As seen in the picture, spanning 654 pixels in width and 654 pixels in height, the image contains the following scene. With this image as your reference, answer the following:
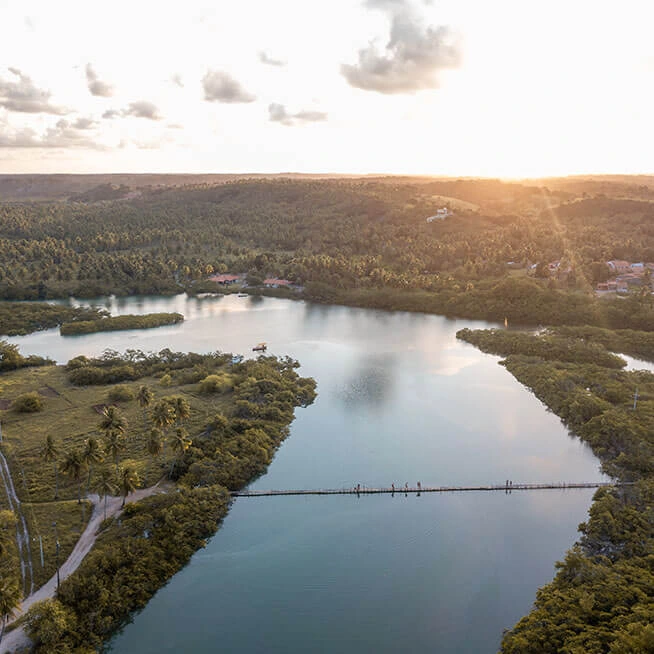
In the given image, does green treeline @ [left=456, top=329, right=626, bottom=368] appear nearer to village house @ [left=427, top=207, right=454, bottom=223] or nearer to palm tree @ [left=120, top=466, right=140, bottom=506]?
palm tree @ [left=120, top=466, right=140, bottom=506]

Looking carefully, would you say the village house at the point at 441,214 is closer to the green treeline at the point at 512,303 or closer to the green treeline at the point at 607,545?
the green treeline at the point at 512,303

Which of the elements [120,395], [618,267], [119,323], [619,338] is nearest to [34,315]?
[119,323]

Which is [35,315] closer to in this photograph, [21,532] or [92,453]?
[92,453]

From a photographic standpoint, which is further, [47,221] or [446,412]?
[47,221]

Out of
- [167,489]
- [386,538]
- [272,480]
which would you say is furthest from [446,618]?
[167,489]

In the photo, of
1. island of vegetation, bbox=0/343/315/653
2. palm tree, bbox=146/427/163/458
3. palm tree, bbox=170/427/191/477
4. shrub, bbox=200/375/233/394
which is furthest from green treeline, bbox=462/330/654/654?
shrub, bbox=200/375/233/394

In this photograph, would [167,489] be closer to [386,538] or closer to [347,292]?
[386,538]
